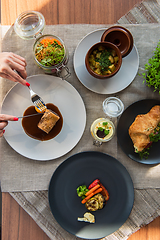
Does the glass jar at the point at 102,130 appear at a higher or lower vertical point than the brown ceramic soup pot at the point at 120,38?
lower

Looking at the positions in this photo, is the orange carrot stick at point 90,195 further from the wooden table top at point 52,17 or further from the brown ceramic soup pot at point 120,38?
A: the brown ceramic soup pot at point 120,38

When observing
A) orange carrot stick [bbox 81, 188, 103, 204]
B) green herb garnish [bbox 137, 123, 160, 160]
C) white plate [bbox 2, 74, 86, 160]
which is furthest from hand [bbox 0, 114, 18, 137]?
green herb garnish [bbox 137, 123, 160, 160]

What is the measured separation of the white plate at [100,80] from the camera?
7.10ft

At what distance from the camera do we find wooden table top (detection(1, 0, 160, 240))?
87.1 inches

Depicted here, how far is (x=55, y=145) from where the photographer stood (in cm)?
220

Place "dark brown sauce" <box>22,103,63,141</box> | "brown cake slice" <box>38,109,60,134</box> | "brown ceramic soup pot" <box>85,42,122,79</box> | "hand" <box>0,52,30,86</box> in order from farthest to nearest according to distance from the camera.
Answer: "dark brown sauce" <box>22,103,63,141</box>, "brown cake slice" <box>38,109,60,134</box>, "brown ceramic soup pot" <box>85,42,122,79</box>, "hand" <box>0,52,30,86</box>

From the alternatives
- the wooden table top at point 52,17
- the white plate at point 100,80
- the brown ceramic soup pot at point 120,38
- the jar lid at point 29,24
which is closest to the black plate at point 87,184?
the wooden table top at point 52,17

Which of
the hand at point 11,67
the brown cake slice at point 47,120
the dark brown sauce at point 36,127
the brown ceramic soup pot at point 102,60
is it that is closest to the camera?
the hand at point 11,67

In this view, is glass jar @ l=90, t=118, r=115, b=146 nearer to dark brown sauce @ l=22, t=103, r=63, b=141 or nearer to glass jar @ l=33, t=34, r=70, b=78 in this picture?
dark brown sauce @ l=22, t=103, r=63, b=141

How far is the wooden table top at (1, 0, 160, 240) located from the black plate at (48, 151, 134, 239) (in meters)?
0.35

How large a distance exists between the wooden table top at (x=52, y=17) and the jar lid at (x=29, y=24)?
212 millimetres

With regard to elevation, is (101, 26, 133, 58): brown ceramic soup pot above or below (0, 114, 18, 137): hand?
above

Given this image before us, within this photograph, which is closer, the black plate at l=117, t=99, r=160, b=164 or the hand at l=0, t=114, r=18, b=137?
the hand at l=0, t=114, r=18, b=137

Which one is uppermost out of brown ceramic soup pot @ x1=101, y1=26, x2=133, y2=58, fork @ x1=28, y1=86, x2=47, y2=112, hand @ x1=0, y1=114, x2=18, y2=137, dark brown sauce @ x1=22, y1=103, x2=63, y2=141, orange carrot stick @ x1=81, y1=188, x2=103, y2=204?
brown ceramic soup pot @ x1=101, y1=26, x2=133, y2=58
